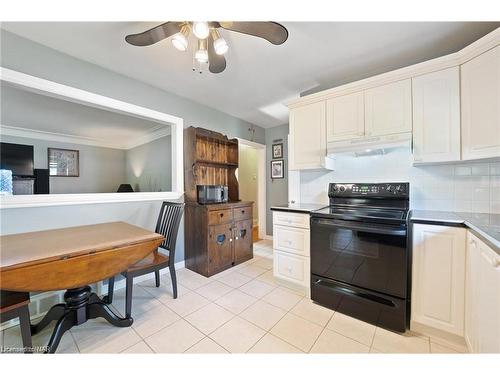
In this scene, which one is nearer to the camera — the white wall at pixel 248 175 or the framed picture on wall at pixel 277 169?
the framed picture on wall at pixel 277 169

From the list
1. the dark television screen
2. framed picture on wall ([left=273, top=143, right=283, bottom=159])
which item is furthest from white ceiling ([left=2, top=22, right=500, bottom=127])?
the dark television screen

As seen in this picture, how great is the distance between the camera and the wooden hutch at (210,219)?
258 centimetres

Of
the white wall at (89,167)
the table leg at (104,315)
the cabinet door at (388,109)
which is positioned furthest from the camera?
the white wall at (89,167)

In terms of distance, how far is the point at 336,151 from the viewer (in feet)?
7.08

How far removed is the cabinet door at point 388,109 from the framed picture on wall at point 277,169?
86.6 inches

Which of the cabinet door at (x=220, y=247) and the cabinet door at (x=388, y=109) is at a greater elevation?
the cabinet door at (x=388, y=109)

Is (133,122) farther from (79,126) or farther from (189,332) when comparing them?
(189,332)

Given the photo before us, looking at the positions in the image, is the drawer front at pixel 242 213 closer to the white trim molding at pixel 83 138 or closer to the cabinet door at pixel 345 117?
the cabinet door at pixel 345 117

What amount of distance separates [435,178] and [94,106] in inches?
142

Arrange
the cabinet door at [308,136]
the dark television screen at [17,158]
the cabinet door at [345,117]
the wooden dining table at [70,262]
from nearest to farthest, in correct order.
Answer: the wooden dining table at [70,262]
the cabinet door at [345,117]
the cabinet door at [308,136]
the dark television screen at [17,158]

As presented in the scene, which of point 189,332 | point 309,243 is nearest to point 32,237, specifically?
point 189,332

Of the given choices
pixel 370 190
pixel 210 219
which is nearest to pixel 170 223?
pixel 210 219

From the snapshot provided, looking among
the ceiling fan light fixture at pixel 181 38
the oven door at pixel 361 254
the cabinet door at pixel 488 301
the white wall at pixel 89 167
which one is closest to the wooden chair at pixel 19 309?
the ceiling fan light fixture at pixel 181 38
